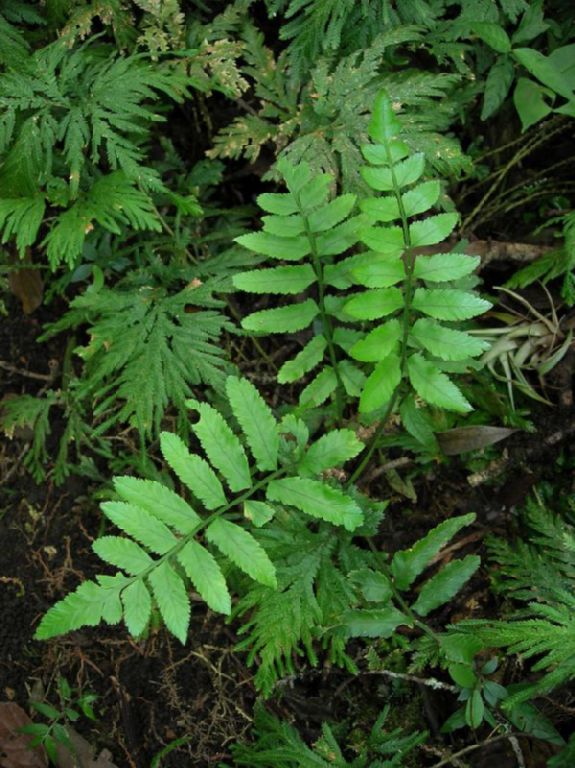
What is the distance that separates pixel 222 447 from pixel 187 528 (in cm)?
24

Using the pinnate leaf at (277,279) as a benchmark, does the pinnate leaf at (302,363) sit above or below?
below

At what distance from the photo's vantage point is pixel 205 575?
1798mm

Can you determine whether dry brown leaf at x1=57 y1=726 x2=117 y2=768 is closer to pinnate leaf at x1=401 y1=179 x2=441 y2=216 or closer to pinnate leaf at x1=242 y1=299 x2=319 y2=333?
pinnate leaf at x1=242 y1=299 x2=319 y2=333

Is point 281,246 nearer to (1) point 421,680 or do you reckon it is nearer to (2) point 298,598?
(2) point 298,598

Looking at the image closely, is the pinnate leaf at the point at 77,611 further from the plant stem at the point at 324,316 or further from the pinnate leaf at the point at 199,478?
the plant stem at the point at 324,316

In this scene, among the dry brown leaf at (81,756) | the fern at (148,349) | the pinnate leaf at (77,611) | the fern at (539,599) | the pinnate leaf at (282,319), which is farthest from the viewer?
the dry brown leaf at (81,756)

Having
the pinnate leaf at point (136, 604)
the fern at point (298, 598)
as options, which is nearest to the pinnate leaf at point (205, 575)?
the pinnate leaf at point (136, 604)

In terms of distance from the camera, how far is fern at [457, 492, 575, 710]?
1.94 meters

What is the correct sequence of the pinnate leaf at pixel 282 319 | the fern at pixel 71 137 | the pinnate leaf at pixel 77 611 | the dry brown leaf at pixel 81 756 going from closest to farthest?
the pinnate leaf at pixel 77 611
the pinnate leaf at pixel 282 319
the fern at pixel 71 137
the dry brown leaf at pixel 81 756

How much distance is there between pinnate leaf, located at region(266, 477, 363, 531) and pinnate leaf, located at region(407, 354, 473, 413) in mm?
362

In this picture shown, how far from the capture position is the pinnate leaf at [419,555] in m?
2.16

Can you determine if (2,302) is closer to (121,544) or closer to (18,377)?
(18,377)

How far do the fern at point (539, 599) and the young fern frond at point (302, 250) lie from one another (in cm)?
76

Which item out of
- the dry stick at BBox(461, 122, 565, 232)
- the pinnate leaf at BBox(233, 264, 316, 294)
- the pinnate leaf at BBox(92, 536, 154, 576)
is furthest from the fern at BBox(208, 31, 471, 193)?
the pinnate leaf at BBox(92, 536, 154, 576)
